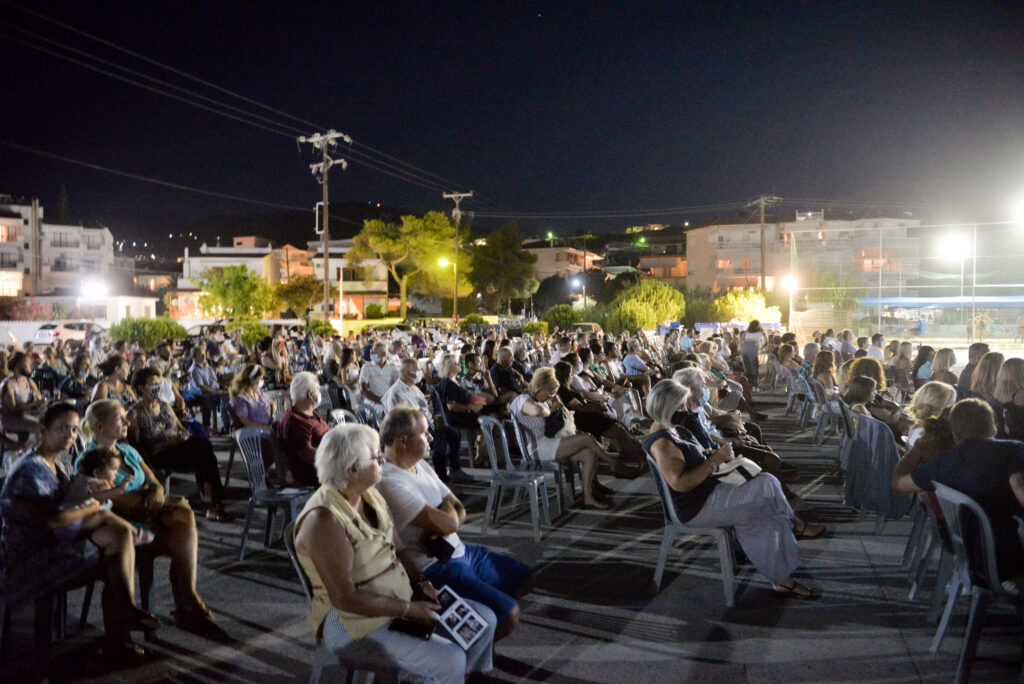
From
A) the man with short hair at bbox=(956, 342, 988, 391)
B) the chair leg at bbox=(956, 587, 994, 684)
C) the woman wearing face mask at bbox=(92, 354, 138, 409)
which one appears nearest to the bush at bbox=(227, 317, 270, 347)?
the woman wearing face mask at bbox=(92, 354, 138, 409)

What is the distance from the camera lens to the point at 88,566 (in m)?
3.56

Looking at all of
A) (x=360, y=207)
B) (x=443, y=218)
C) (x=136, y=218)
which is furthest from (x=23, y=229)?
(x=360, y=207)

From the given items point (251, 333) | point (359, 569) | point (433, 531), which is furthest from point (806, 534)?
point (251, 333)

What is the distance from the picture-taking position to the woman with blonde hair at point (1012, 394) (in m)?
5.58

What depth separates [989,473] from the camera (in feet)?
11.4

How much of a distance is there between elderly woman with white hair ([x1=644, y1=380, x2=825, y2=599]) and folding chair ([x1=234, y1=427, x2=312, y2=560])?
8.31ft

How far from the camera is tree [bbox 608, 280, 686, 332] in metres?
28.2

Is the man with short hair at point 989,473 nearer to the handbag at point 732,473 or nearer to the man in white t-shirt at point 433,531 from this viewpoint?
the handbag at point 732,473

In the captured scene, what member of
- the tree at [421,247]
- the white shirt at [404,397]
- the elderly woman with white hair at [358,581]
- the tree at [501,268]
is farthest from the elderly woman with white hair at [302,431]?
the tree at [501,268]

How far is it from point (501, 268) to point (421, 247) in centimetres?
747

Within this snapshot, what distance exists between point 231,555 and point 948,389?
17.4 feet

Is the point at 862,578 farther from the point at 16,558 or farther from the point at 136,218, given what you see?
the point at 136,218

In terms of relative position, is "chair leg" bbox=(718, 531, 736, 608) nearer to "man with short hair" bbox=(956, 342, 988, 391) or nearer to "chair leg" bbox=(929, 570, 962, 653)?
"chair leg" bbox=(929, 570, 962, 653)

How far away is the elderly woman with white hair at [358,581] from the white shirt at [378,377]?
22.4 ft
